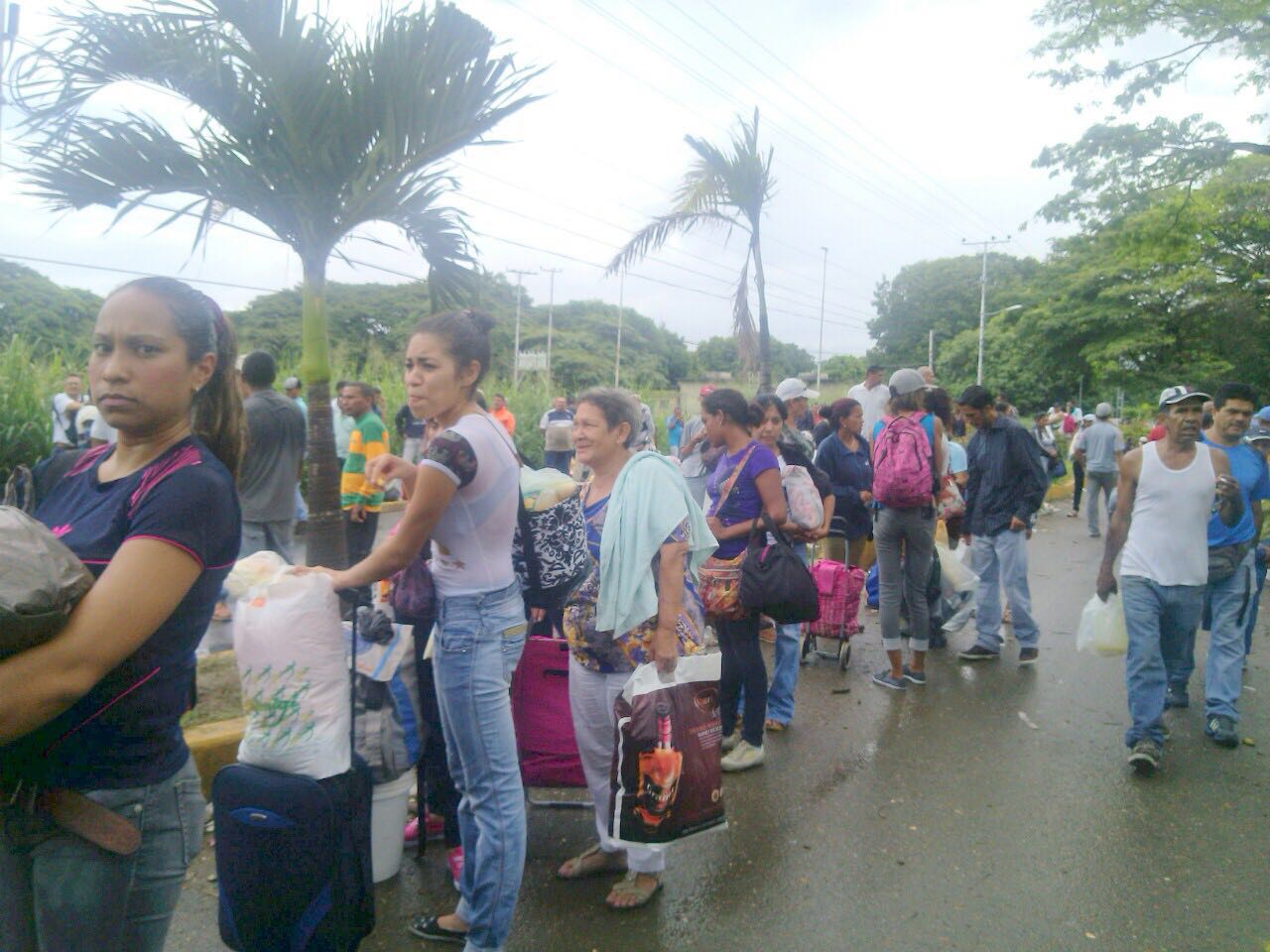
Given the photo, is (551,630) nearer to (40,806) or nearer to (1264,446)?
(40,806)

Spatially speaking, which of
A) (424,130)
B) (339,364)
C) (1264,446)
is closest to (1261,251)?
(1264,446)

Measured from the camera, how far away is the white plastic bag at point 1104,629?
476cm

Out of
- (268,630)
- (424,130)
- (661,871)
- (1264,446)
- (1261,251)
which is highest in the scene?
(1261,251)

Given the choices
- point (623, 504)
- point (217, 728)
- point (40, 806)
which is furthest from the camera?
point (217, 728)

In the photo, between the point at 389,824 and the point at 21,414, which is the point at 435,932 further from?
the point at 21,414

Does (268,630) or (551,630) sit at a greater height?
(268,630)

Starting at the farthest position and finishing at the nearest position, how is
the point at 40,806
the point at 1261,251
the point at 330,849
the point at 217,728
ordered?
the point at 1261,251, the point at 217,728, the point at 330,849, the point at 40,806

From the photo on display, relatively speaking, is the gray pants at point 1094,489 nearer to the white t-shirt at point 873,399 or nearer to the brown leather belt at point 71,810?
the white t-shirt at point 873,399

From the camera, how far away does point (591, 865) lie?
3385mm

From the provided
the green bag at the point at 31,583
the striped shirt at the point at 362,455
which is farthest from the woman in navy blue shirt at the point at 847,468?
the green bag at the point at 31,583

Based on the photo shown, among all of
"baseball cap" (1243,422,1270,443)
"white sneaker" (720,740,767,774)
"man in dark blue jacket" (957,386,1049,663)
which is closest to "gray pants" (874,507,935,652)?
"man in dark blue jacket" (957,386,1049,663)

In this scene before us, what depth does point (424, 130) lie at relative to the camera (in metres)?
5.04

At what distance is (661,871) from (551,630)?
3.35ft

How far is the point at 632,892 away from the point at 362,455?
442 centimetres
